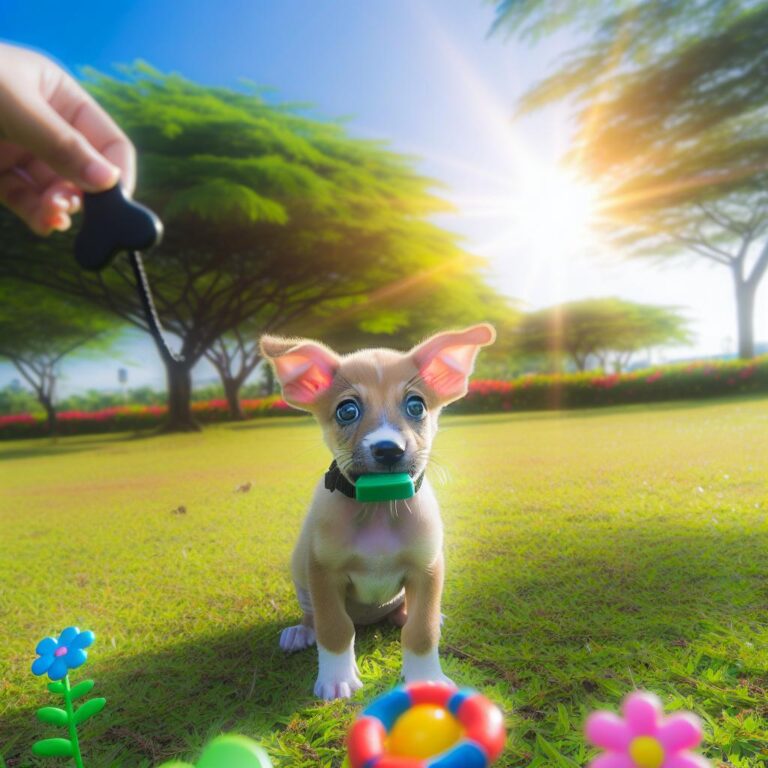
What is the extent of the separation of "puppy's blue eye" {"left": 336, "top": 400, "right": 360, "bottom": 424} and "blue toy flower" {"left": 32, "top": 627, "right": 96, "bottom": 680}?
1.99 feet

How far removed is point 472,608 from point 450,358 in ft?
2.86

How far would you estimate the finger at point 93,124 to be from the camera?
41.6 inches

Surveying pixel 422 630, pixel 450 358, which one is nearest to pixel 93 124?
pixel 450 358

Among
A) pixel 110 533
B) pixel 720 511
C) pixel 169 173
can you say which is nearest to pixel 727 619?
pixel 720 511

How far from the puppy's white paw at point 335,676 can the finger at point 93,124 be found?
1087 mm

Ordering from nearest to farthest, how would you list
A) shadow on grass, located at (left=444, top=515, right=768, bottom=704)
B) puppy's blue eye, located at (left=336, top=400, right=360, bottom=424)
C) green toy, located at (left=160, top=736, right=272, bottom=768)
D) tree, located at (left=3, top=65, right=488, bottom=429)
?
green toy, located at (left=160, top=736, right=272, bottom=768) → puppy's blue eye, located at (left=336, top=400, right=360, bottom=424) → shadow on grass, located at (left=444, top=515, right=768, bottom=704) → tree, located at (left=3, top=65, right=488, bottom=429)

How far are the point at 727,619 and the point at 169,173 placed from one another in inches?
478

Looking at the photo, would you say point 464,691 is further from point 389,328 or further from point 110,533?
point 389,328

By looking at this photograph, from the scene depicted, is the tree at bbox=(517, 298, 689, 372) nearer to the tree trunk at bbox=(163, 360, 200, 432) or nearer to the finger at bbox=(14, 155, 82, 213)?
the tree trunk at bbox=(163, 360, 200, 432)

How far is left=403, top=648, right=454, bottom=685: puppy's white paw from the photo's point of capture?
48.3 inches

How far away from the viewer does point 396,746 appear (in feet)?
2.10

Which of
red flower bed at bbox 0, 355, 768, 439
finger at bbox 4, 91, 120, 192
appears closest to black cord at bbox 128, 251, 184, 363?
finger at bbox 4, 91, 120, 192

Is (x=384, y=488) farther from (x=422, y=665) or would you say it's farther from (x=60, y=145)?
(x=60, y=145)

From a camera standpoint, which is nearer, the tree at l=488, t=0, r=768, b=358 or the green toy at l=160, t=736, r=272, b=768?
the green toy at l=160, t=736, r=272, b=768
